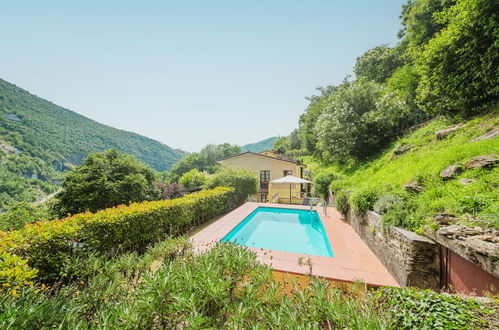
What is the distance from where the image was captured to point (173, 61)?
1291 centimetres

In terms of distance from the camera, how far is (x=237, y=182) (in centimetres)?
1319

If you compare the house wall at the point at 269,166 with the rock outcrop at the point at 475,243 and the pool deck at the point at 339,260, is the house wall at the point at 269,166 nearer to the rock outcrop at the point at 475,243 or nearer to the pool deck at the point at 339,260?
the pool deck at the point at 339,260

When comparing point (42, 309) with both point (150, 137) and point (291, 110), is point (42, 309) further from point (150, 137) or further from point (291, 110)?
point (150, 137)

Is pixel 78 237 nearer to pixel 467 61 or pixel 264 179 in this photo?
pixel 467 61

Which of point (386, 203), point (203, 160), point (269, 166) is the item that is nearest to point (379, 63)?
point (269, 166)

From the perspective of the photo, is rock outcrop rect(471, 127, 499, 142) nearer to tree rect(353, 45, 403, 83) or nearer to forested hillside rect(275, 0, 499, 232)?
forested hillside rect(275, 0, 499, 232)

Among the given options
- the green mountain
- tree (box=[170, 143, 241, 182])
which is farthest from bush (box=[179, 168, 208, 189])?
tree (box=[170, 143, 241, 182])

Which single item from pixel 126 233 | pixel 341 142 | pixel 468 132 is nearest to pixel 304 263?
pixel 126 233

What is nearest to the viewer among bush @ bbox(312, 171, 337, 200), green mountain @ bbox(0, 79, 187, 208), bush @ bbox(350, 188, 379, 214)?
bush @ bbox(350, 188, 379, 214)

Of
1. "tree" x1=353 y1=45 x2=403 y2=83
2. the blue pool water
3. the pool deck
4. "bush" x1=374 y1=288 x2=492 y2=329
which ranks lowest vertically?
the blue pool water

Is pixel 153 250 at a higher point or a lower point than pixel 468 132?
lower

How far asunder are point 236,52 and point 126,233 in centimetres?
1225

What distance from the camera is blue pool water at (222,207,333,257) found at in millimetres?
6832

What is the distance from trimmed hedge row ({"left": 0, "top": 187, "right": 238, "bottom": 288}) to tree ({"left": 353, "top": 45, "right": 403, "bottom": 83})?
2744 cm
